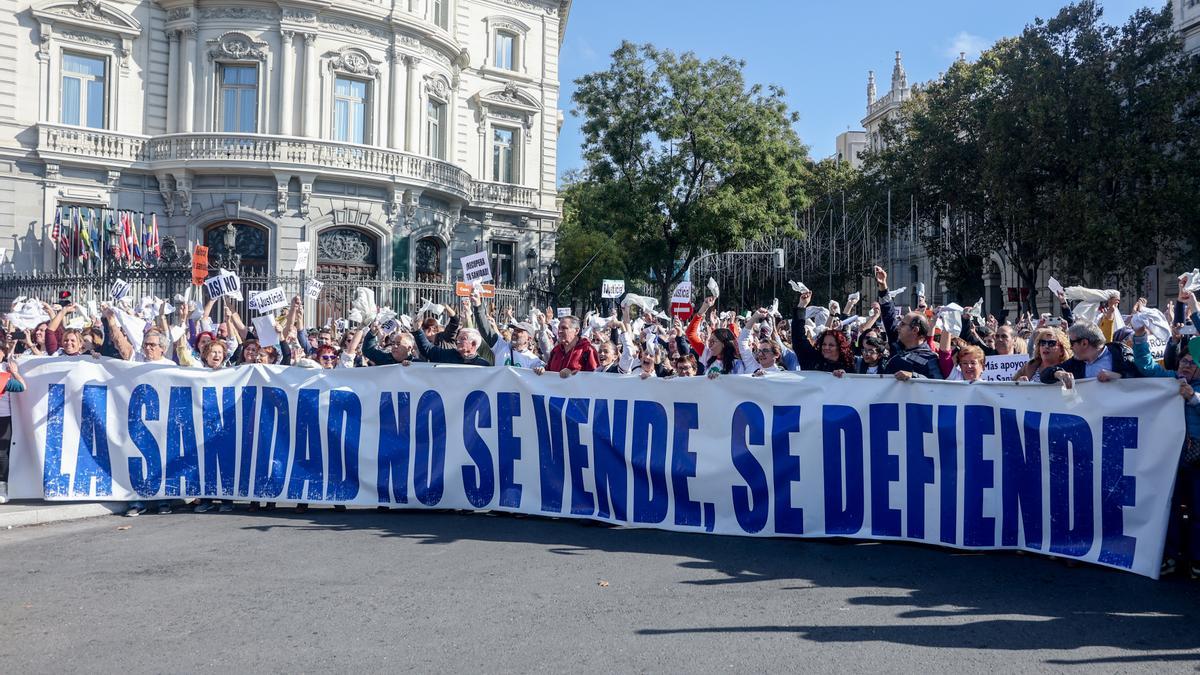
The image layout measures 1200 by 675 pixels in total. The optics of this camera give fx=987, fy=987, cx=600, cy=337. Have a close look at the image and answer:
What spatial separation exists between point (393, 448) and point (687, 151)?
25.2m

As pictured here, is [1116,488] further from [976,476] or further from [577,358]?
[577,358]

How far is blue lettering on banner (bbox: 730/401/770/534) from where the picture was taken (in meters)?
7.33

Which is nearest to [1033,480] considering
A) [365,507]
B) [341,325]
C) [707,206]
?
[365,507]

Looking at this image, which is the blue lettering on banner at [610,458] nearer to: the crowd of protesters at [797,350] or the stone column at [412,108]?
the crowd of protesters at [797,350]

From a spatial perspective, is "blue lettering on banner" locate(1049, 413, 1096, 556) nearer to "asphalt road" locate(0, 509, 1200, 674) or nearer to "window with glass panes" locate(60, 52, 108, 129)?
"asphalt road" locate(0, 509, 1200, 674)

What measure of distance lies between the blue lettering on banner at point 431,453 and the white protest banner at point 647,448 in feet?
0.05

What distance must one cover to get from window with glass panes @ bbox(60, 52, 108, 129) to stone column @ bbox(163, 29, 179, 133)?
165 cm

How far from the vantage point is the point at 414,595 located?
18.8 ft

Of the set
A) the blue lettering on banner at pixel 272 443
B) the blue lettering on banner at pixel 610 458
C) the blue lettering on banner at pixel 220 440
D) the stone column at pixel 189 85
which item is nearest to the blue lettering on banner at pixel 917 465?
the blue lettering on banner at pixel 610 458

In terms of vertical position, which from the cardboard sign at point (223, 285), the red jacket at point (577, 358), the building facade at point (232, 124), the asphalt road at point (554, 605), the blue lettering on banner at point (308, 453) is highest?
the building facade at point (232, 124)

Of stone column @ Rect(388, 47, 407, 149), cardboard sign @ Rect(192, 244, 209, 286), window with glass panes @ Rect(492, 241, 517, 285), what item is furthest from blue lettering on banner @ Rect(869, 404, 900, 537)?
window with glass panes @ Rect(492, 241, 517, 285)

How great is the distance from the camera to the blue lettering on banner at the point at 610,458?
773cm

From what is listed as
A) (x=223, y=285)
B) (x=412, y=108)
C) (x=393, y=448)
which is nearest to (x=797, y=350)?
(x=393, y=448)

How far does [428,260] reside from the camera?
3198 centimetres
